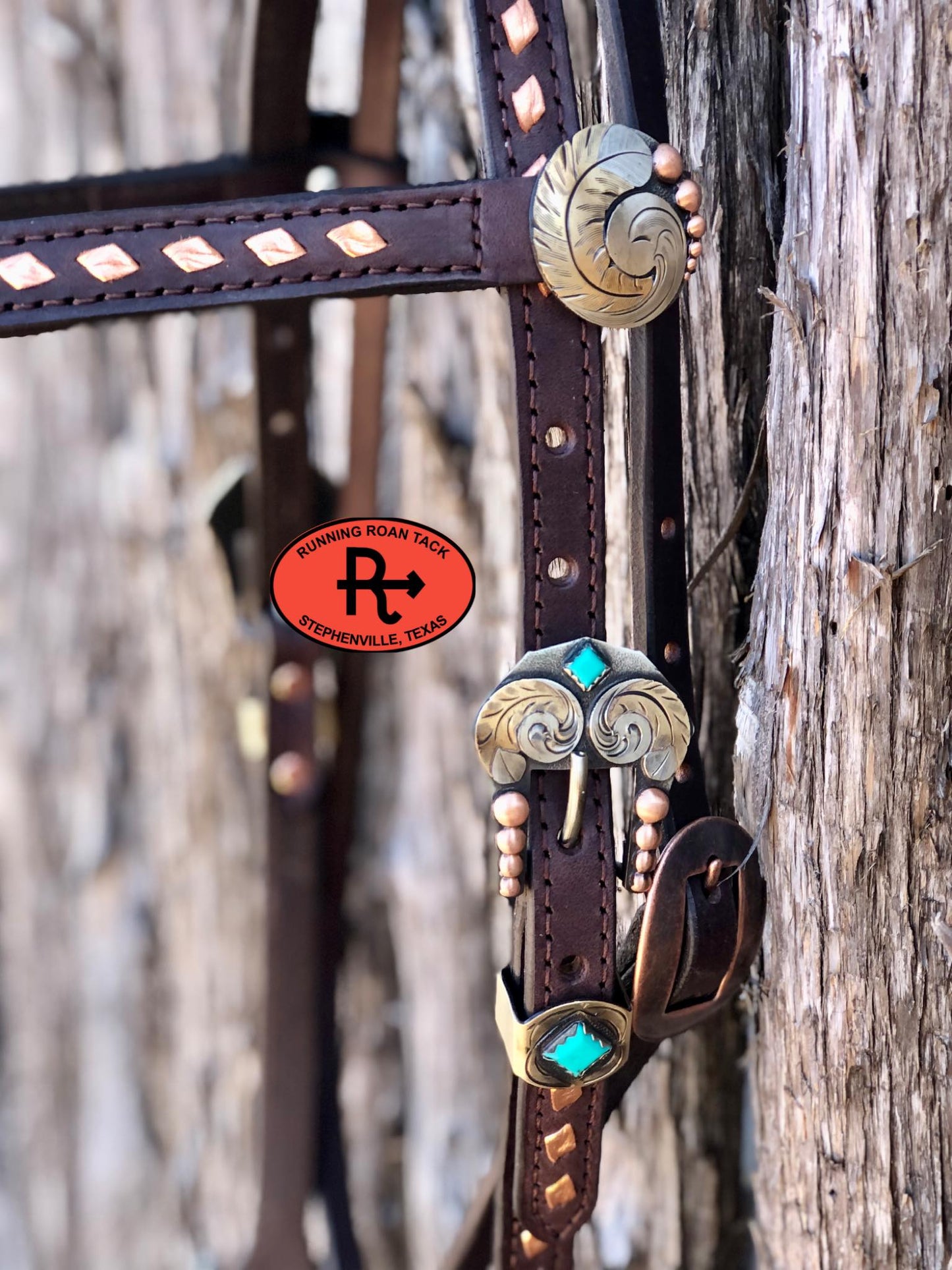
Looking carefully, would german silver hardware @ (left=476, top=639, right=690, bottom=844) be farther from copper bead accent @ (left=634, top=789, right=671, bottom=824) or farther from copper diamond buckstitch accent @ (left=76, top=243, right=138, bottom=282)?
copper diamond buckstitch accent @ (left=76, top=243, right=138, bottom=282)

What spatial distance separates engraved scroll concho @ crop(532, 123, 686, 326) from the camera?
1.28ft

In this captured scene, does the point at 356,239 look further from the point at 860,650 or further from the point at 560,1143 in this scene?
the point at 560,1143

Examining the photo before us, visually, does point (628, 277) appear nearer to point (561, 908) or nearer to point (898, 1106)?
point (561, 908)

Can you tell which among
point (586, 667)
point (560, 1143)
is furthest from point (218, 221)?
point (560, 1143)

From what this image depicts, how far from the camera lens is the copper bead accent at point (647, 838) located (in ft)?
1.45

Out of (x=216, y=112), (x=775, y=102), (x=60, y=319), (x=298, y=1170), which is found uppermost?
(x=216, y=112)

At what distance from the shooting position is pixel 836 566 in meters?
0.45

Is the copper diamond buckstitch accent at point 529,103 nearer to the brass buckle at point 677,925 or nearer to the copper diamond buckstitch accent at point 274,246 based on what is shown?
the copper diamond buckstitch accent at point 274,246

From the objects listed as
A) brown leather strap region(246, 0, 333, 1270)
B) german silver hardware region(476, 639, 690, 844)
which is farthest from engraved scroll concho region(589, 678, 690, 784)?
brown leather strap region(246, 0, 333, 1270)

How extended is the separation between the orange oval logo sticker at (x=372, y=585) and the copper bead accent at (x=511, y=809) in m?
0.11

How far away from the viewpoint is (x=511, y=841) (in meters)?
0.43

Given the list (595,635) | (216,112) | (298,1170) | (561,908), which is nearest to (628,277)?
(595,635)

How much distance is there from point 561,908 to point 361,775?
0.46 m

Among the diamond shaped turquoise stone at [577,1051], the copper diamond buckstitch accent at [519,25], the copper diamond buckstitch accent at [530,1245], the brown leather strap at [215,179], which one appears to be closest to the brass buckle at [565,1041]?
the diamond shaped turquoise stone at [577,1051]
